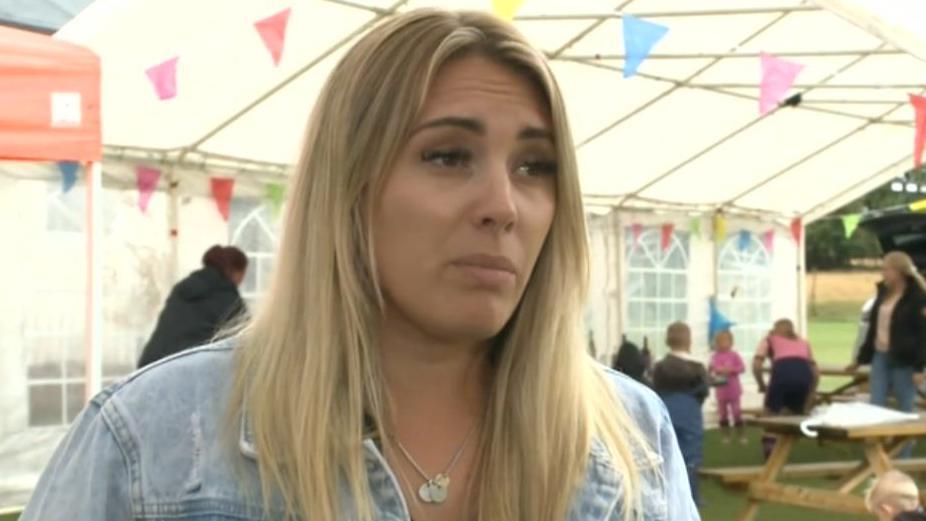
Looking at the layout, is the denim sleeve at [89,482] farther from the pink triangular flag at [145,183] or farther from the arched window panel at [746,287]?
the arched window panel at [746,287]

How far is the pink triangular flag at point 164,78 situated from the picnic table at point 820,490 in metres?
3.56

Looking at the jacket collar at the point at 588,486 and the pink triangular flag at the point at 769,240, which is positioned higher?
the pink triangular flag at the point at 769,240

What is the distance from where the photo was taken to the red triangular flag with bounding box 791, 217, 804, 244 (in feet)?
41.8

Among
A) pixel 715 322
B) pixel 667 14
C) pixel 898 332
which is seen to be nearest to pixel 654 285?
pixel 715 322

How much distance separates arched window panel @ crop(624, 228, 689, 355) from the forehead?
992cm

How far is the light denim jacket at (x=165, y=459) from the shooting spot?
1.16 metres

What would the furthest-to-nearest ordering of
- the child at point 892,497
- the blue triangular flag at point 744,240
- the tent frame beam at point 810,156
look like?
the blue triangular flag at point 744,240 < the tent frame beam at point 810,156 < the child at point 892,497

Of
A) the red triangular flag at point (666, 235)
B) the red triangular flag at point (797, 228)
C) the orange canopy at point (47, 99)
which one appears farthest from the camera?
the red triangular flag at point (797, 228)

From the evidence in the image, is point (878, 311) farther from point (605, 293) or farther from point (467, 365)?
point (467, 365)

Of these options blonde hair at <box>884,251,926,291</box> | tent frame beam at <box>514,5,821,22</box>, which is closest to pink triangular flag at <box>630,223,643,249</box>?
blonde hair at <box>884,251,926,291</box>

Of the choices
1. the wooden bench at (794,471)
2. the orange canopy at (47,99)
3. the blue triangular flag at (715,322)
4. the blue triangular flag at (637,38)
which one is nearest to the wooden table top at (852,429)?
the wooden bench at (794,471)

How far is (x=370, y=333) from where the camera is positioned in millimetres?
1239

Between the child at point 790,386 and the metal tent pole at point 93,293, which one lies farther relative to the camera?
the child at point 790,386

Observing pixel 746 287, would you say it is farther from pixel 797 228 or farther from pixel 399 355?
pixel 399 355
